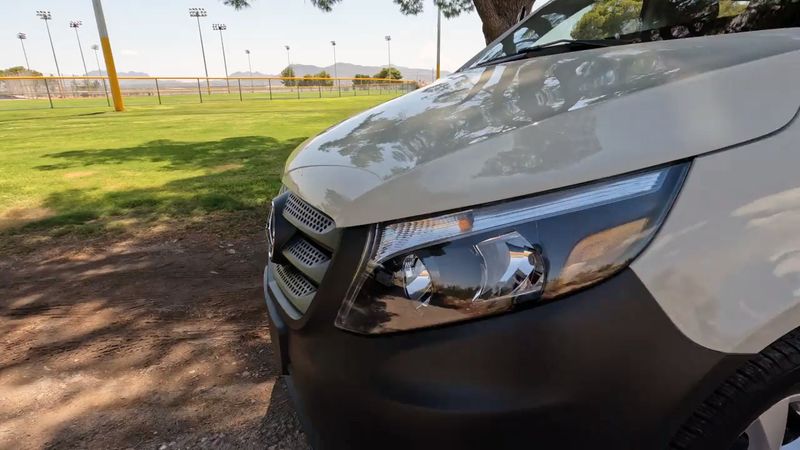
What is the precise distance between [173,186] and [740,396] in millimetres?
6836

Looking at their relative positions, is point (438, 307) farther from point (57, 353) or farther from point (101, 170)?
point (101, 170)

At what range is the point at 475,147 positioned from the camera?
132 centimetres

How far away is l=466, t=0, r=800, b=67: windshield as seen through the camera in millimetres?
1995

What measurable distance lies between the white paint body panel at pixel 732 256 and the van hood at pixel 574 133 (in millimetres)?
93

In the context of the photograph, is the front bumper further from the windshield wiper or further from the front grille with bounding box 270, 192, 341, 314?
the windshield wiper

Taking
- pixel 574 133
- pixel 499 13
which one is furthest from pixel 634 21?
pixel 499 13

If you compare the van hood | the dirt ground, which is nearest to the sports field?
the dirt ground

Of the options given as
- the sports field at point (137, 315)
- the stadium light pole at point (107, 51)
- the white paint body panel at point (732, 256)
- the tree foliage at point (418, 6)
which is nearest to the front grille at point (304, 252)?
the white paint body panel at point (732, 256)

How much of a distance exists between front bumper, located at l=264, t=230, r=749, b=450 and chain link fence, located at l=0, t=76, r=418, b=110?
34.3 m

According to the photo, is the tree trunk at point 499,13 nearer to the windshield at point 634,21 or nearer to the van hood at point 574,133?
the windshield at point 634,21

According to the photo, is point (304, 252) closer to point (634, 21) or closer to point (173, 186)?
point (634, 21)

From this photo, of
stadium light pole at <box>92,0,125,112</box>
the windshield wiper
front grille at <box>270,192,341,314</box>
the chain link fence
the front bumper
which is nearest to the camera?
the front bumper

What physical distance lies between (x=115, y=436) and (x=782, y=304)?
244cm

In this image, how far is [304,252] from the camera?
1.51m
